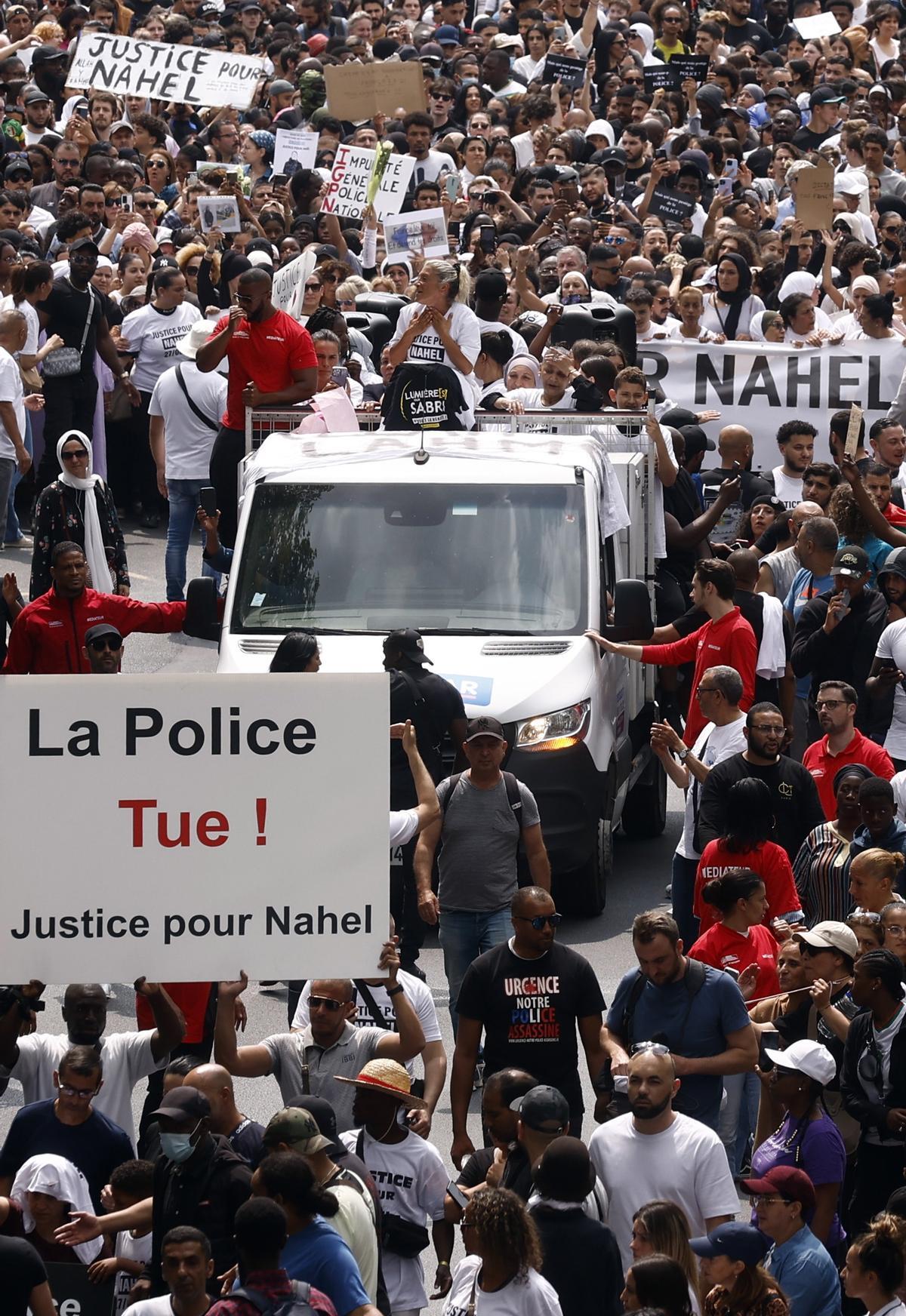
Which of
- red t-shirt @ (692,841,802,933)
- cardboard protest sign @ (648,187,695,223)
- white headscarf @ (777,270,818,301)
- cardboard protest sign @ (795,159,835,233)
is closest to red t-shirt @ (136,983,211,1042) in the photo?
red t-shirt @ (692,841,802,933)

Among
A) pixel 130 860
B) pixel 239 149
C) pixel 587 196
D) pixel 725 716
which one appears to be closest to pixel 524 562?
pixel 725 716

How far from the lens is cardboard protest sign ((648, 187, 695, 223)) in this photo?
21.6 meters

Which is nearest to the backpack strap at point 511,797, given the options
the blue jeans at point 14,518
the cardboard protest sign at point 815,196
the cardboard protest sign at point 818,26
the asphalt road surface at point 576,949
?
the asphalt road surface at point 576,949

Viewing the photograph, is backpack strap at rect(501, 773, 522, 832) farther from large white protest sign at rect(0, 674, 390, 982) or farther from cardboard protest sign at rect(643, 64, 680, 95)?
cardboard protest sign at rect(643, 64, 680, 95)

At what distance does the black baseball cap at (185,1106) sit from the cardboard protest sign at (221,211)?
13208mm

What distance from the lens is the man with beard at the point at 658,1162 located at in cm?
728

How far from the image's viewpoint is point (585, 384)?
14.2 meters

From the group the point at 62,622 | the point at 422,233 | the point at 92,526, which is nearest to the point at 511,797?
the point at 62,622

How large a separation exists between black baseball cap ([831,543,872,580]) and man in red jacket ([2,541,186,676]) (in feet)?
11.0

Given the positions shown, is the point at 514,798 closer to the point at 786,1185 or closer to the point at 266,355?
the point at 786,1185

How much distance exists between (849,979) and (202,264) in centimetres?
1199

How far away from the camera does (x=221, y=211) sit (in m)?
19.4

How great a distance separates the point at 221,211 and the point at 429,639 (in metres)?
8.50

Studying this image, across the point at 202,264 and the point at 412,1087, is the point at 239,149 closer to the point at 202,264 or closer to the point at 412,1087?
the point at 202,264
